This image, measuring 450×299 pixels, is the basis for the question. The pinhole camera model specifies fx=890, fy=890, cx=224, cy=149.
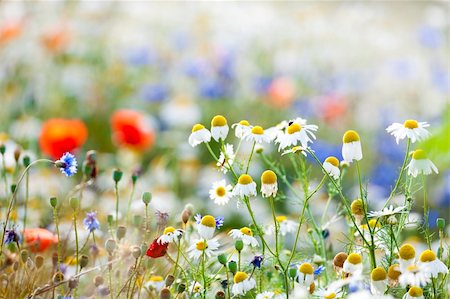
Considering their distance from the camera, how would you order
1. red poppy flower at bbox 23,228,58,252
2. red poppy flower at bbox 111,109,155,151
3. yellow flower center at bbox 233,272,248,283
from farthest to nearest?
red poppy flower at bbox 111,109,155,151
red poppy flower at bbox 23,228,58,252
yellow flower center at bbox 233,272,248,283

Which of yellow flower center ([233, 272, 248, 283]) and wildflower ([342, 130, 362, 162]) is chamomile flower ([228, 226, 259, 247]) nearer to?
yellow flower center ([233, 272, 248, 283])

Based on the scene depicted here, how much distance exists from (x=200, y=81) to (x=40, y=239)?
3.28 meters

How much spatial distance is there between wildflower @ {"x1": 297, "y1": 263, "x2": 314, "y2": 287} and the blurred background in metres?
1.84

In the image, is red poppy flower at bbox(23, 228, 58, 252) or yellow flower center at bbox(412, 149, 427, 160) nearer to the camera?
yellow flower center at bbox(412, 149, 427, 160)

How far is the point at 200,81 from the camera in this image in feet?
16.1

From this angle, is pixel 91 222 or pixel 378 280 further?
pixel 91 222

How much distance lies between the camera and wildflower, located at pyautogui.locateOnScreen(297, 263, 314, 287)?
1.37 meters

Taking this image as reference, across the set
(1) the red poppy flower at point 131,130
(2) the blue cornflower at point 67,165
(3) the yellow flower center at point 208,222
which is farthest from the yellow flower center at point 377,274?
(1) the red poppy flower at point 131,130

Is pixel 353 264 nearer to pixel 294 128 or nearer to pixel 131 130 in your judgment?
pixel 294 128

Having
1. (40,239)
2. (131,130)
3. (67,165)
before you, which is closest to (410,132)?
(67,165)

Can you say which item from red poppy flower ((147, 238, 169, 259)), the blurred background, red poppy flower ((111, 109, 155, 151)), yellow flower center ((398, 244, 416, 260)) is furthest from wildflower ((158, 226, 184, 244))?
red poppy flower ((111, 109, 155, 151))

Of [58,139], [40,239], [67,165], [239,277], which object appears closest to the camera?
[239,277]

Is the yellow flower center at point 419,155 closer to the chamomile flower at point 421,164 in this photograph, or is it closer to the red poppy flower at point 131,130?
the chamomile flower at point 421,164

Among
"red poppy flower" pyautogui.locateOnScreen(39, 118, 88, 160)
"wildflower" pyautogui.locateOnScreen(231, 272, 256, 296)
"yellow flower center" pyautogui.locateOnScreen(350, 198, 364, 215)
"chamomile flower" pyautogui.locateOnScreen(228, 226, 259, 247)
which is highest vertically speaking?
"red poppy flower" pyautogui.locateOnScreen(39, 118, 88, 160)
